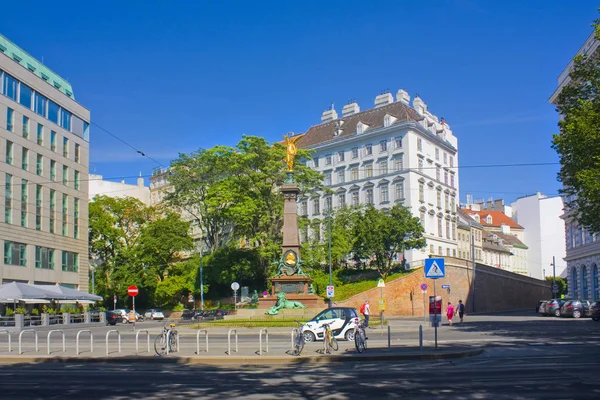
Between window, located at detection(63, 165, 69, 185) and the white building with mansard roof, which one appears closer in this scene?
window, located at detection(63, 165, 69, 185)

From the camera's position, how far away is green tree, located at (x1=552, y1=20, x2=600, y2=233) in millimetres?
29531

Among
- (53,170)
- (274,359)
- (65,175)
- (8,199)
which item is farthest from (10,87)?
(274,359)

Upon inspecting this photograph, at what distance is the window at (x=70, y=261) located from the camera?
67.8 meters

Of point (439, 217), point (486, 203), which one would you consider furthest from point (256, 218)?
point (486, 203)

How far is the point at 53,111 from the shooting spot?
6619 centimetres

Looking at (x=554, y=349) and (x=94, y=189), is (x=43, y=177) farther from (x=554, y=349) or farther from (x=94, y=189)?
(x=554, y=349)

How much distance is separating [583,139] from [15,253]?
47078mm

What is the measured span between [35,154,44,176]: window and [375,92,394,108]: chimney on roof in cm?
4418

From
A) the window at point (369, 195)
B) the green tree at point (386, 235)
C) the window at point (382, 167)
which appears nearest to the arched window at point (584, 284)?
the green tree at point (386, 235)

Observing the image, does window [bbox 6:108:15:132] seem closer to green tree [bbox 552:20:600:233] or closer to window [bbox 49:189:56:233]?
window [bbox 49:189:56:233]

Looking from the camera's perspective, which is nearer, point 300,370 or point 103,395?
point 103,395

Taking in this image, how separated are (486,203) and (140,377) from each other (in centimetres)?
12767

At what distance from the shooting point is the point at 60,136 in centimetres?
6725

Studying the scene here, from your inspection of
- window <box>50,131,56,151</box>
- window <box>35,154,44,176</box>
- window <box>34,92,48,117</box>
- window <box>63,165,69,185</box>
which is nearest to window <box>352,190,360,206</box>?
window <box>63,165,69,185</box>
